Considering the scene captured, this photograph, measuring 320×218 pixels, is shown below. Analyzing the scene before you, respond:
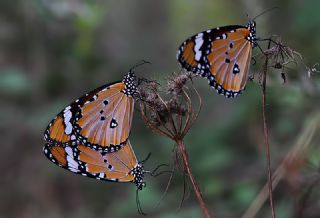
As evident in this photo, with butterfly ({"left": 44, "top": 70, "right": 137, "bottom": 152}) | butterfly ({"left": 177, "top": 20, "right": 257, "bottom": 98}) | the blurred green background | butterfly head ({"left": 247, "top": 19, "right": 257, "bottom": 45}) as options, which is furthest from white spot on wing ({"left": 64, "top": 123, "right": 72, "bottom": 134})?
the blurred green background

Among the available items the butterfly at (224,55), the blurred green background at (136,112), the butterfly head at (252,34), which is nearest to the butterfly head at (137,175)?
the butterfly at (224,55)

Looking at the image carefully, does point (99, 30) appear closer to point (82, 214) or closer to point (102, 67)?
point (102, 67)

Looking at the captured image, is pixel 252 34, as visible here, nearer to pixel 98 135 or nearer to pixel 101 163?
pixel 98 135

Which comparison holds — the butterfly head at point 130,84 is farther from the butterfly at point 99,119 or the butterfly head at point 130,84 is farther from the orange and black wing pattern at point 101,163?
the orange and black wing pattern at point 101,163

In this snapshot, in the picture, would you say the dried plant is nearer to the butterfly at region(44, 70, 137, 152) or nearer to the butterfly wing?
the butterfly at region(44, 70, 137, 152)

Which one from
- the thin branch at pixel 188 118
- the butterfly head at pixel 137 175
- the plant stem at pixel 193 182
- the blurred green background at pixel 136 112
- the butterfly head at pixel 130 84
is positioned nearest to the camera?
the plant stem at pixel 193 182
